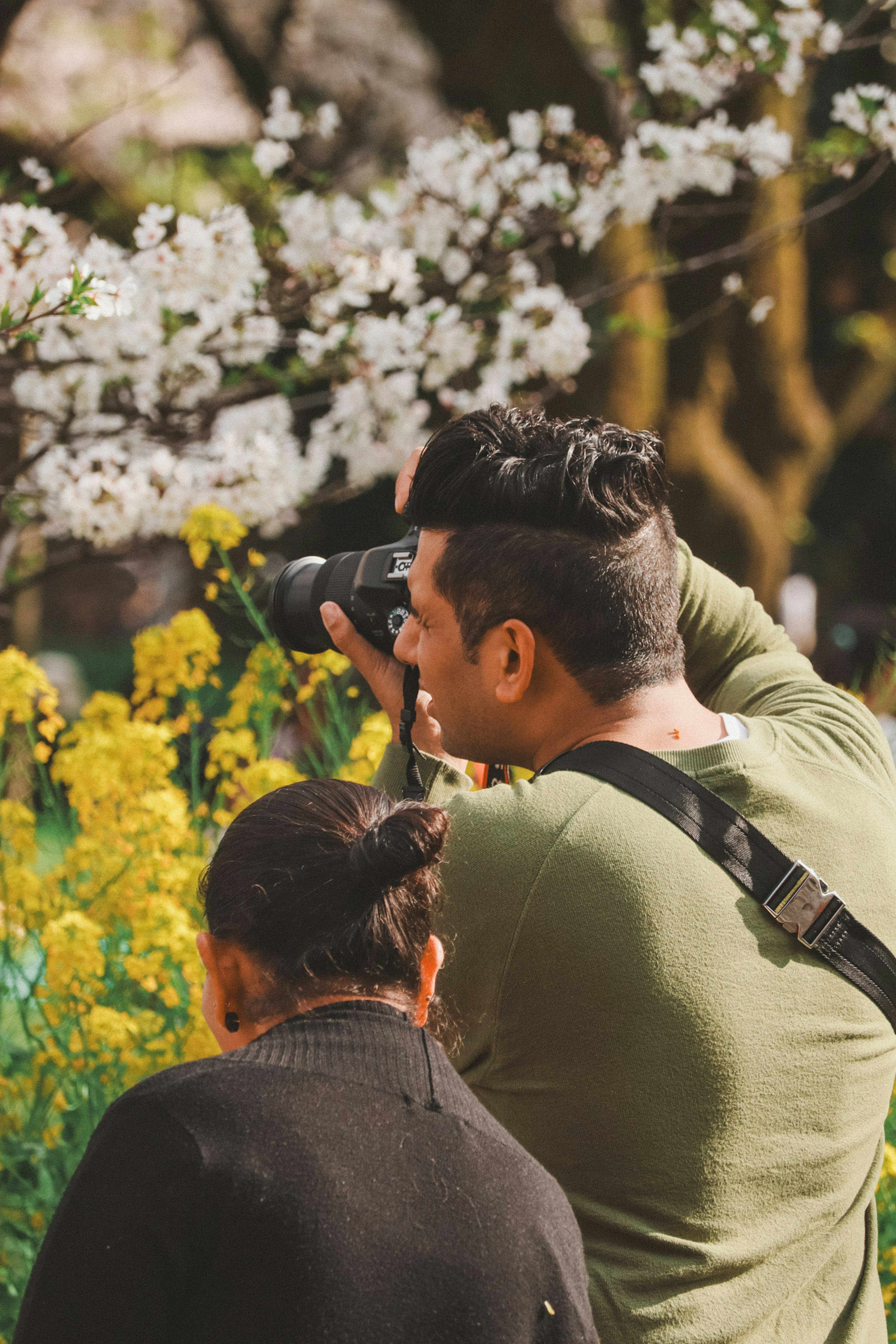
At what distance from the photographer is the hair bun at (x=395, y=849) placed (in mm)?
1111

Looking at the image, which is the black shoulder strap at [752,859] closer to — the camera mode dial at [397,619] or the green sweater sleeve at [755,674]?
the green sweater sleeve at [755,674]

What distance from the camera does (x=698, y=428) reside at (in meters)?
5.38

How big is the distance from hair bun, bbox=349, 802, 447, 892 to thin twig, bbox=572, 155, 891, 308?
310 cm

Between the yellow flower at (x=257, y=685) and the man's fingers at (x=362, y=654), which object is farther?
the yellow flower at (x=257, y=685)

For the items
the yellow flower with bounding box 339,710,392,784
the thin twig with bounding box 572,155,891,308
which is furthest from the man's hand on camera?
the thin twig with bounding box 572,155,891,308

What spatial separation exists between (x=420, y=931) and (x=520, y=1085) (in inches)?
8.7

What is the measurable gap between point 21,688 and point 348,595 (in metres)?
1.20

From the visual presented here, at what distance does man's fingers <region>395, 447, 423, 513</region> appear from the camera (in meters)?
1.61

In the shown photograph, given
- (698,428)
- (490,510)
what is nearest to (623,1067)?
(490,510)

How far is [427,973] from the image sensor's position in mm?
1183

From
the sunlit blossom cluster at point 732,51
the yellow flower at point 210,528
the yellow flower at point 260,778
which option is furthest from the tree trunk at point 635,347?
the yellow flower at point 260,778

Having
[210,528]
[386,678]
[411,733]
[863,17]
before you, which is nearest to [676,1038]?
[411,733]

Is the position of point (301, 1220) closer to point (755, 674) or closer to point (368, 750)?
point (755, 674)

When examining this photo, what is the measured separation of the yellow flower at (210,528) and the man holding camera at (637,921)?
1477mm
